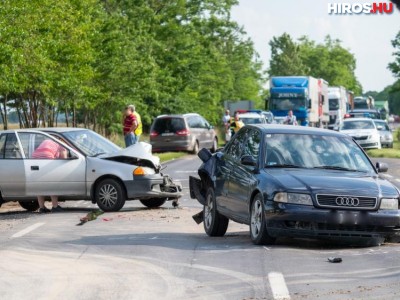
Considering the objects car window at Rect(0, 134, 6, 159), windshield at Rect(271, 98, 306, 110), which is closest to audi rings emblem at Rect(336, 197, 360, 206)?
car window at Rect(0, 134, 6, 159)

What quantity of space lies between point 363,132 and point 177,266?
127 feet

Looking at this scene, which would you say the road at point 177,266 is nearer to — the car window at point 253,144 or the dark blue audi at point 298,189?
the dark blue audi at point 298,189

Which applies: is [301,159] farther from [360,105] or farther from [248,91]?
[360,105]

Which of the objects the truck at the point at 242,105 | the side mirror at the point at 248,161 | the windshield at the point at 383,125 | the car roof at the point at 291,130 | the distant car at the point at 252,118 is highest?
the car roof at the point at 291,130

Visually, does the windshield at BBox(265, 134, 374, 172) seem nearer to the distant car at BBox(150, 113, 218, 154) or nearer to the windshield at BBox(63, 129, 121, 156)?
the windshield at BBox(63, 129, 121, 156)

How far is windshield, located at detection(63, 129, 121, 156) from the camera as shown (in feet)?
70.8

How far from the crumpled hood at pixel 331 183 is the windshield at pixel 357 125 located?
37.2 metres

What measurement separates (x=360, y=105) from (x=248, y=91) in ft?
68.9

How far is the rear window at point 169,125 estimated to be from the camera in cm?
4966

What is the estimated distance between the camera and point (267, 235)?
1393cm

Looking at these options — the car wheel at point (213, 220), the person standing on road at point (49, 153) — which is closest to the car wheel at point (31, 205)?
the person standing on road at point (49, 153)

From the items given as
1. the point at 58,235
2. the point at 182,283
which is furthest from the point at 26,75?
the point at 182,283

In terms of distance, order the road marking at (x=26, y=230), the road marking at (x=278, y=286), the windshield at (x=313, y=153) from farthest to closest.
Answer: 1. the road marking at (x=26, y=230)
2. the windshield at (x=313, y=153)
3. the road marking at (x=278, y=286)

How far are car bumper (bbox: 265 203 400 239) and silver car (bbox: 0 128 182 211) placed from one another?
7.43 m
